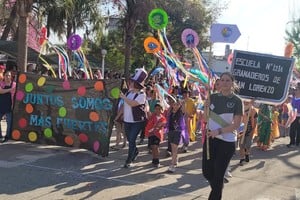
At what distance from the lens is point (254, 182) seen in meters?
7.52

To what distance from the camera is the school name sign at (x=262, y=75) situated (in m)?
8.14

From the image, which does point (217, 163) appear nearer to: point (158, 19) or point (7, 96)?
point (158, 19)

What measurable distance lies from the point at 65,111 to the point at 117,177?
2264mm

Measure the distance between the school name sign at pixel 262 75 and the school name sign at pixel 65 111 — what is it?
2.19 meters

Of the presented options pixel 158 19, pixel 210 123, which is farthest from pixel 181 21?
pixel 210 123

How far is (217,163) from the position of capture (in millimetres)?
5094

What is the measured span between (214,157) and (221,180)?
0.26 metres

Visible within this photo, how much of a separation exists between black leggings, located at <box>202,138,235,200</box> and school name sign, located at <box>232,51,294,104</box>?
123 inches

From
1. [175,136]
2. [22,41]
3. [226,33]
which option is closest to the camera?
[175,136]

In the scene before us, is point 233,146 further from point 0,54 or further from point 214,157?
Result: point 0,54

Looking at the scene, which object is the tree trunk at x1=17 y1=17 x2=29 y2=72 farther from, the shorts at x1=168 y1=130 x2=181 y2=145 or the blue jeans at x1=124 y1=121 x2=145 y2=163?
the shorts at x1=168 y1=130 x2=181 y2=145

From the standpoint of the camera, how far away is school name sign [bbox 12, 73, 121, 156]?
837cm

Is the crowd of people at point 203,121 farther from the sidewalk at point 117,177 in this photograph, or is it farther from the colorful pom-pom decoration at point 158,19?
the colorful pom-pom decoration at point 158,19

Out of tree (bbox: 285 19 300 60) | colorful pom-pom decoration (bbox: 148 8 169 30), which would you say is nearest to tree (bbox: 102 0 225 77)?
tree (bbox: 285 19 300 60)
